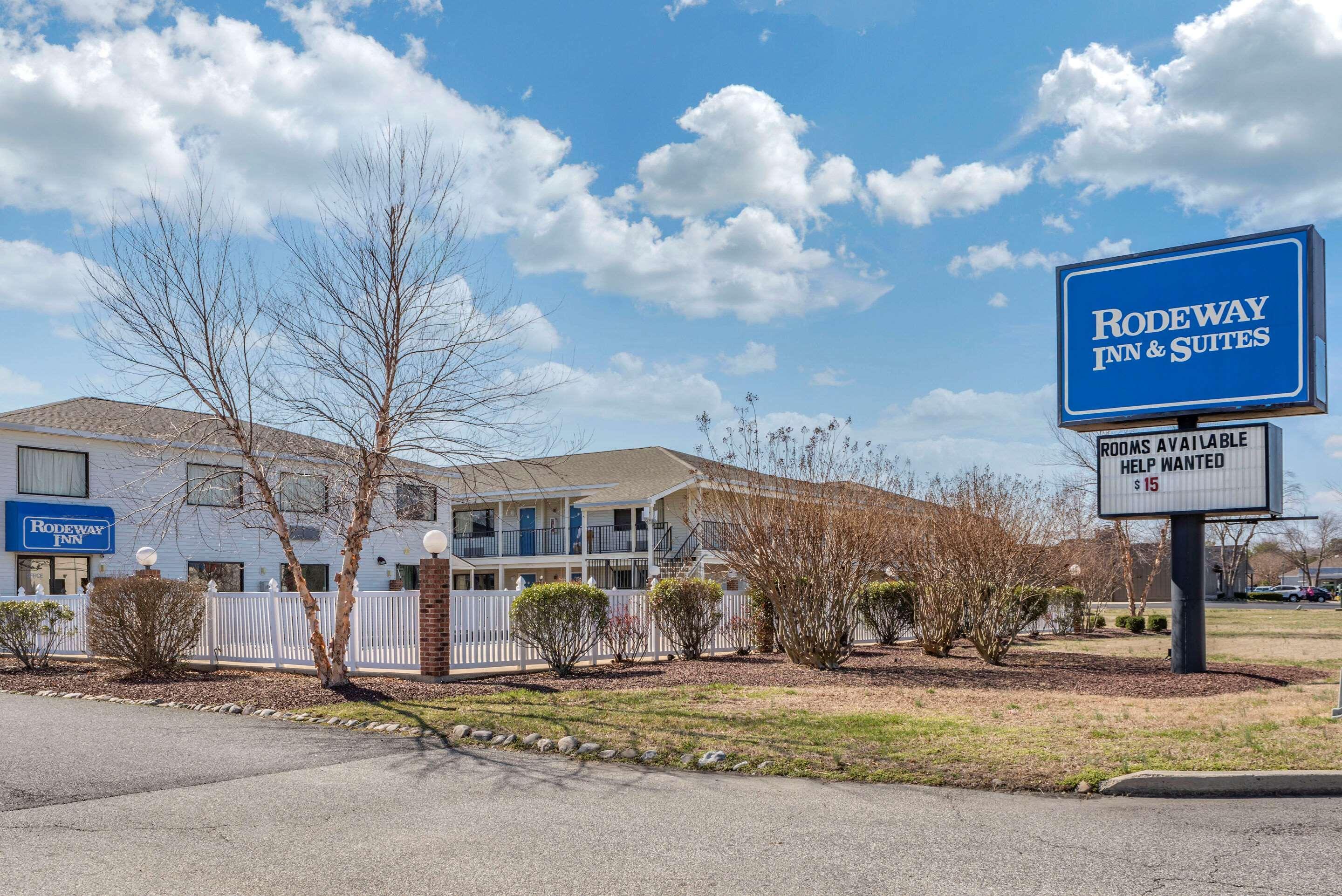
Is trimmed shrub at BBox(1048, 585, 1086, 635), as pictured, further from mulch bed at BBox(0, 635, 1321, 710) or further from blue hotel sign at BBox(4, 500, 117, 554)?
blue hotel sign at BBox(4, 500, 117, 554)

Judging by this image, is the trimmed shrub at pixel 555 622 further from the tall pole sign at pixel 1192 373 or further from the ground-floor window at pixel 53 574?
the ground-floor window at pixel 53 574

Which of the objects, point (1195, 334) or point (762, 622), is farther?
point (762, 622)

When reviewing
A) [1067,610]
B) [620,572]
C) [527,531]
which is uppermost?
[527,531]

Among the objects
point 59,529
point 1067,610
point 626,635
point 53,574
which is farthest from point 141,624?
point 1067,610

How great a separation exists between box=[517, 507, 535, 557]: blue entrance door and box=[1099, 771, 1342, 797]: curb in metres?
30.1

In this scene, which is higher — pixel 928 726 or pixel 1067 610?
pixel 928 726

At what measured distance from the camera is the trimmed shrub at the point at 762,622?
19312 millimetres

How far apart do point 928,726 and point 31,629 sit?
16122 millimetres

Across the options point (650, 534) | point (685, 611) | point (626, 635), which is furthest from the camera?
point (650, 534)

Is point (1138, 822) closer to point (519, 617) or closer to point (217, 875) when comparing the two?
point (217, 875)

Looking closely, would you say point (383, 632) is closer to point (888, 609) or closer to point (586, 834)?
point (586, 834)

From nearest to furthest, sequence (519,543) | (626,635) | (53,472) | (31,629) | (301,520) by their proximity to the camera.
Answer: (626,635) → (31,629) → (301,520) → (53,472) → (519,543)

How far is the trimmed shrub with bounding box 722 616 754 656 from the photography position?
768 inches

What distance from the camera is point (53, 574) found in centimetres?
2677
